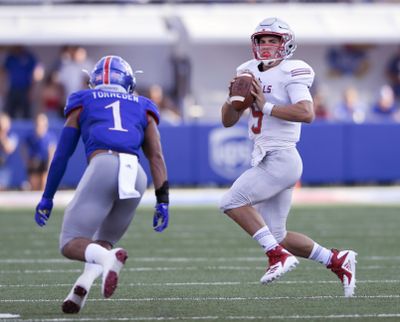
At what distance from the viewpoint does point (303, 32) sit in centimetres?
1909

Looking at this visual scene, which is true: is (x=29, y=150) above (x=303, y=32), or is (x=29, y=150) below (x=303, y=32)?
below

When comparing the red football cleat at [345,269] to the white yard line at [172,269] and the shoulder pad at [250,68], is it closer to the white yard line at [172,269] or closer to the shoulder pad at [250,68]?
the shoulder pad at [250,68]

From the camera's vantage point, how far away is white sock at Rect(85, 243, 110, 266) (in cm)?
580

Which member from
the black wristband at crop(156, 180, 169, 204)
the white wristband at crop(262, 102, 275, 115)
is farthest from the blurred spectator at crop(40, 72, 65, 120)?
the black wristband at crop(156, 180, 169, 204)

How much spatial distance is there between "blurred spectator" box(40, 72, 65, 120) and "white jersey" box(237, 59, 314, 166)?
11226 millimetres

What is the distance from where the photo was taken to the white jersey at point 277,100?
678cm

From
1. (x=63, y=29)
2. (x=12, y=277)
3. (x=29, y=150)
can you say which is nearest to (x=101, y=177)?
(x=12, y=277)

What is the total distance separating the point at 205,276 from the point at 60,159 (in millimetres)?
2100

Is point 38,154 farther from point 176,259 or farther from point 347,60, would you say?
point 176,259

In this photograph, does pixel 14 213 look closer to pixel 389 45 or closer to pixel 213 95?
pixel 213 95

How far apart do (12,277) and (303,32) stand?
1189cm

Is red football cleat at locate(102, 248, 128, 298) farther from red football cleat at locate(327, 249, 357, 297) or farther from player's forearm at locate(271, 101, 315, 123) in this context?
red football cleat at locate(327, 249, 357, 297)

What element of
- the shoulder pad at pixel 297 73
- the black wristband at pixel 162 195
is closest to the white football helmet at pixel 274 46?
the shoulder pad at pixel 297 73

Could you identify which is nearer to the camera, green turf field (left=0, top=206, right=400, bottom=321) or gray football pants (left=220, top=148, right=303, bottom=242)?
green turf field (left=0, top=206, right=400, bottom=321)
